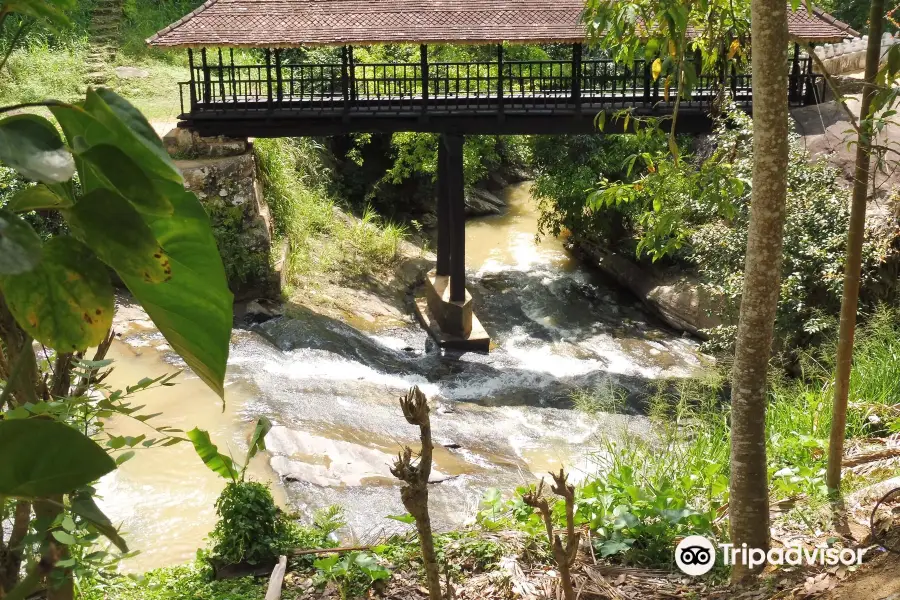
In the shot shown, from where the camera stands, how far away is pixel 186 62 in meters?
15.7

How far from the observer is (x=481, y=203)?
15203 millimetres

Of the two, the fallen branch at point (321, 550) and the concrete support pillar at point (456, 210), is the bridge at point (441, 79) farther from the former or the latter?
the fallen branch at point (321, 550)

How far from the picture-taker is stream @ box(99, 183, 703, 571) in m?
5.98

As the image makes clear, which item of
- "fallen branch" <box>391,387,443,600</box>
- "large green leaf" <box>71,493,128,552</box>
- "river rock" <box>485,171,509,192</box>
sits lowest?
"river rock" <box>485,171,509,192</box>

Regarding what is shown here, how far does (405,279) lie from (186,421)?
5384 mm

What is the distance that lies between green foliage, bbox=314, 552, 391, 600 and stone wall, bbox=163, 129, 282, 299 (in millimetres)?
7013

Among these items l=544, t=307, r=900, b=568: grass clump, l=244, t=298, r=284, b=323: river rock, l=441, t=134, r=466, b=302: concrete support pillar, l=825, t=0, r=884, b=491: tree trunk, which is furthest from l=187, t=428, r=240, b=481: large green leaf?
l=441, t=134, r=466, b=302: concrete support pillar

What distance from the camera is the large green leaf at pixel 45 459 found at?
649 mm

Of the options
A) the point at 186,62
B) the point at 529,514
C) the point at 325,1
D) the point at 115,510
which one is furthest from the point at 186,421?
the point at 186,62

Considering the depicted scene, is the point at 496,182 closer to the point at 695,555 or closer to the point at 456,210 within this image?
the point at 456,210

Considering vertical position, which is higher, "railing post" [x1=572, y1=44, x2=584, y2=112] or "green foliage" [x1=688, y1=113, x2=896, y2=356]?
"railing post" [x1=572, y1=44, x2=584, y2=112]

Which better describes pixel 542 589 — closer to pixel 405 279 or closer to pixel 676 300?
pixel 676 300

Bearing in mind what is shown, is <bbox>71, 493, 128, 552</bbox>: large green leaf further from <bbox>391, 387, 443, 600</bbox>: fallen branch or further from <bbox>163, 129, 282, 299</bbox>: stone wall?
<bbox>163, 129, 282, 299</bbox>: stone wall

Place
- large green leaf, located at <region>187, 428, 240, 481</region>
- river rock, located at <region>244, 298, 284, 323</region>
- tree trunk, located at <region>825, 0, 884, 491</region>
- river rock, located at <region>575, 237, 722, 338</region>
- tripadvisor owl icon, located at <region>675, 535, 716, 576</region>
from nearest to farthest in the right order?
1. tree trunk, located at <region>825, 0, 884, 491</region>
2. tripadvisor owl icon, located at <region>675, 535, 716, 576</region>
3. large green leaf, located at <region>187, 428, 240, 481</region>
4. river rock, located at <region>244, 298, 284, 323</region>
5. river rock, located at <region>575, 237, 722, 338</region>
